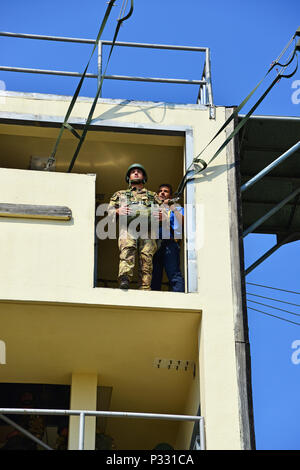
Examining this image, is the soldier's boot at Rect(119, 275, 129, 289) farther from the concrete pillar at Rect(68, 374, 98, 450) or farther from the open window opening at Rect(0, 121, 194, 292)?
the concrete pillar at Rect(68, 374, 98, 450)

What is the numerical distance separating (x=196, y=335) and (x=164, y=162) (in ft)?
11.3

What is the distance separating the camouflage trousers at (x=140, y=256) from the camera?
15156 mm

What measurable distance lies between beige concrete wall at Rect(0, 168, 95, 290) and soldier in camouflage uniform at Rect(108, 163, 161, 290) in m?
0.43

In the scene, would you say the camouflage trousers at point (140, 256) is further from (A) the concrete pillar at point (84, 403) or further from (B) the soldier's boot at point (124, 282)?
(A) the concrete pillar at point (84, 403)

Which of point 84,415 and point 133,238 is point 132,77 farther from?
point 84,415

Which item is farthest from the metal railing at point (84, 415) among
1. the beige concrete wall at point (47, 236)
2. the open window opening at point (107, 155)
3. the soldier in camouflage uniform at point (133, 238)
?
the open window opening at point (107, 155)

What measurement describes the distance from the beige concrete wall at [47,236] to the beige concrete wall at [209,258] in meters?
Answer: 0.21

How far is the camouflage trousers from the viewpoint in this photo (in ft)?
49.7

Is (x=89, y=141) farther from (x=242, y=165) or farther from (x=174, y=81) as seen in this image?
(x=242, y=165)

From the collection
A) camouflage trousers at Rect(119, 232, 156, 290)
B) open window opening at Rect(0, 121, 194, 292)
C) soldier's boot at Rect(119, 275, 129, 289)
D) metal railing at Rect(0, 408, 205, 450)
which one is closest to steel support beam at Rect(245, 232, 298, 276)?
open window opening at Rect(0, 121, 194, 292)

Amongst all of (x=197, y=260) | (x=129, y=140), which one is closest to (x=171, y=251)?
(x=197, y=260)

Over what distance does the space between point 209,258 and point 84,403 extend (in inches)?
105

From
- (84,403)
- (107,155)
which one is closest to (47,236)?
(84,403)

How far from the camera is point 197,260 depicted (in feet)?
49.3
